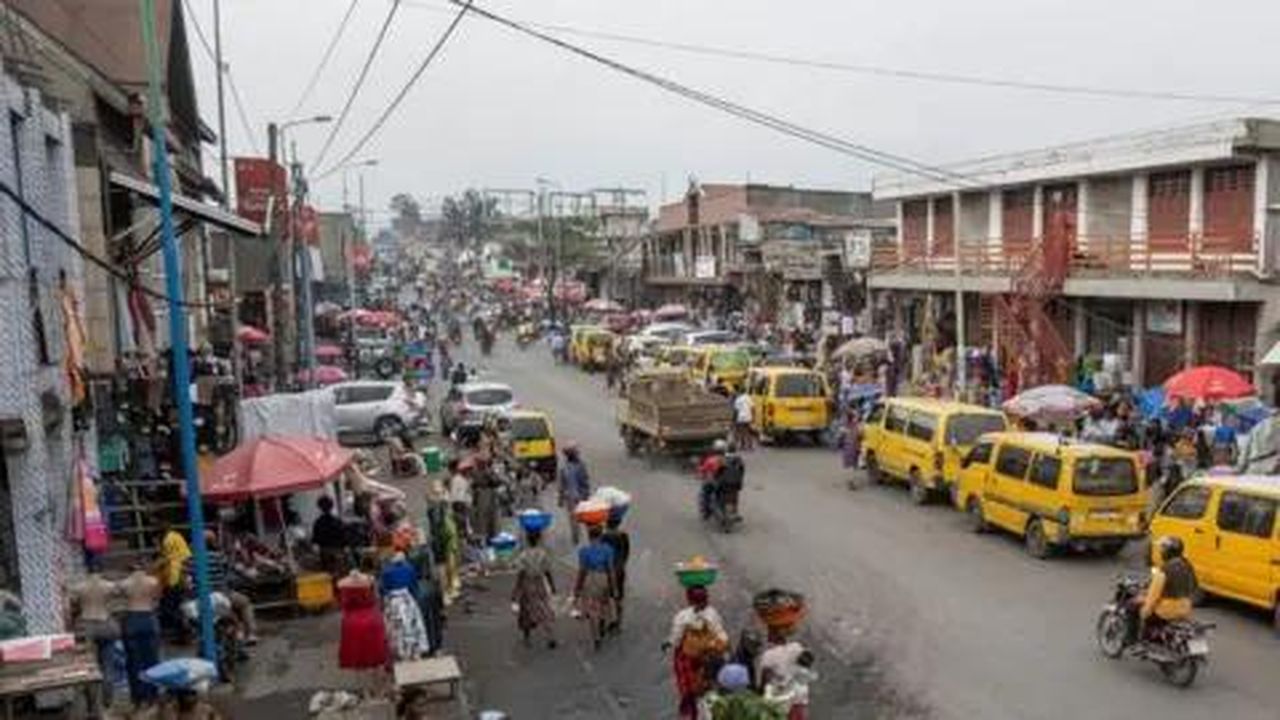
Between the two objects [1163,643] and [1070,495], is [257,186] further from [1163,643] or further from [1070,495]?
[1163,643]

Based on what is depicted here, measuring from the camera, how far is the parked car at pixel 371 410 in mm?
33406

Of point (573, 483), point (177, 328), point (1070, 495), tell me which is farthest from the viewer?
point (573, 483)

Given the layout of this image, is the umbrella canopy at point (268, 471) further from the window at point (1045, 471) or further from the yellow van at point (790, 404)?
the yellow van at point (790, 404)

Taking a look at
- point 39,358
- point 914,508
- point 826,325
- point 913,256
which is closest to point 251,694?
point 39,358

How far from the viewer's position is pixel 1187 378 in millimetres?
23531

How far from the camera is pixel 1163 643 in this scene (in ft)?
43.1

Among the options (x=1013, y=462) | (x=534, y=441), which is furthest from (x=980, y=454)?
(x=534, y=441)

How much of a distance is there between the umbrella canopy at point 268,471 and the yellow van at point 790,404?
15.1 meters

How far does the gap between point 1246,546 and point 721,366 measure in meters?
23.9

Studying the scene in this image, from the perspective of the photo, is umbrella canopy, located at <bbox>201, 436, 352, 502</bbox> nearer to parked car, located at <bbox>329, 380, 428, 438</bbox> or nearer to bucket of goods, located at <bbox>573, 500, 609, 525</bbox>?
bucket of goods, located at <bbox>573, 500, 609, 525</bbox>

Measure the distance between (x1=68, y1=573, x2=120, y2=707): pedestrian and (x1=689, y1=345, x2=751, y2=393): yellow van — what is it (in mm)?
25089

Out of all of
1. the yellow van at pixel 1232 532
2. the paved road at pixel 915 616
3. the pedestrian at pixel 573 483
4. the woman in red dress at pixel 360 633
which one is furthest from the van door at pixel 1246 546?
the woman in red dress at pixel 360 633

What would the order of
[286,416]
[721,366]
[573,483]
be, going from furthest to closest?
1. [721,366]
2. [573,483]
3. [286,416]

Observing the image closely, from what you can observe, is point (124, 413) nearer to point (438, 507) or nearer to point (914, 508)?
point (438, 507)
